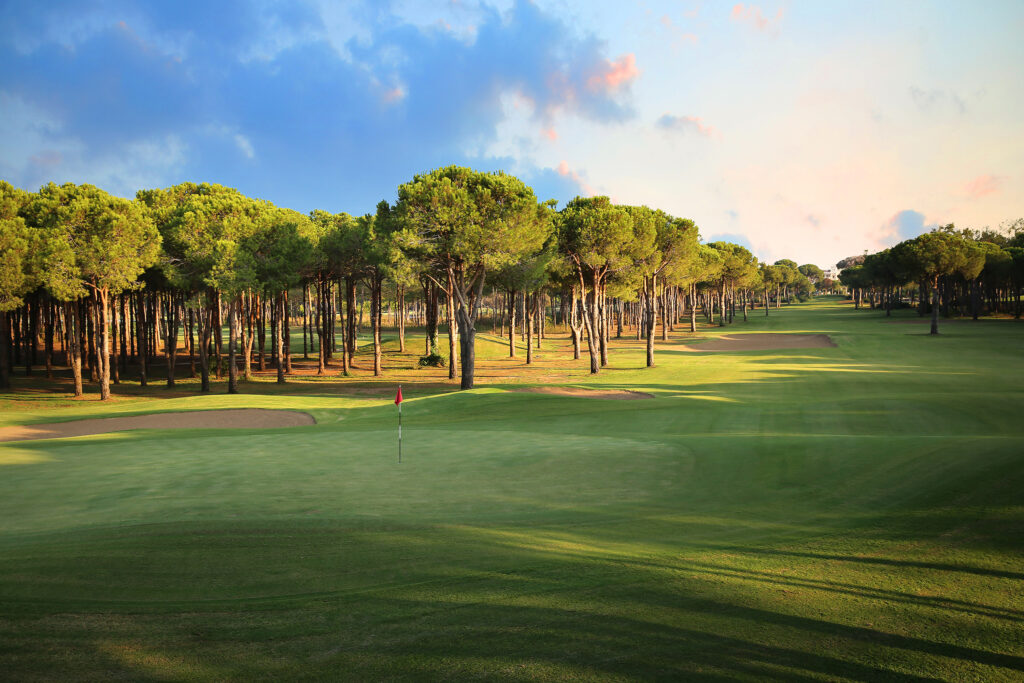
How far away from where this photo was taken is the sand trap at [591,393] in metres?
30.9

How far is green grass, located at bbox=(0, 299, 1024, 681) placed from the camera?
5.02 meters

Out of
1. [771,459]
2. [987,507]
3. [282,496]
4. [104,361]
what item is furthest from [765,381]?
[104,361]

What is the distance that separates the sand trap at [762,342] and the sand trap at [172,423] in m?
52.5

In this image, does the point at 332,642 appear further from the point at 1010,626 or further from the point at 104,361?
the point at 104,361

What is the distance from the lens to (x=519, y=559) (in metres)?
7.44

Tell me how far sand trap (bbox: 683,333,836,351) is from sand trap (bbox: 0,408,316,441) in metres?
52.5

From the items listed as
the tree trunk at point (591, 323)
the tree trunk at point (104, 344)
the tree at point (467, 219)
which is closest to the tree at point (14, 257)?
the tree trunk at point (104, 344)

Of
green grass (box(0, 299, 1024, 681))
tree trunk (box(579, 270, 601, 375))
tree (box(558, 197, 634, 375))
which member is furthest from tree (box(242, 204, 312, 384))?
green grass (box(0, 299, 1024, 681))

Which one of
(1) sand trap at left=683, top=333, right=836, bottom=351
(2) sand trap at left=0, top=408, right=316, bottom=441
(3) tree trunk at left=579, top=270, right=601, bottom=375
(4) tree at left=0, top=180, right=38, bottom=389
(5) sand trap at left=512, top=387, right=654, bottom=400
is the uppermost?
(4) tree at left=0, top=180, right=38, bottom=389

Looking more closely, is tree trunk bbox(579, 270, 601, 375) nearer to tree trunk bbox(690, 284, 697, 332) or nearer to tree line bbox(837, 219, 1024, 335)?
tree line bbox(837, 219, 1024, 335)

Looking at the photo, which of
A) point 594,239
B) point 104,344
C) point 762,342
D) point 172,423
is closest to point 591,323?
point 594,239

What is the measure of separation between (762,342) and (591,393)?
1908 inches

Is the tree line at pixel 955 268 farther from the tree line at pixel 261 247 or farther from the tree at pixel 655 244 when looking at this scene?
the tree line at pixel 261 247

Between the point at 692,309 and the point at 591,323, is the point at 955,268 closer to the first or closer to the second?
the point at 692,309
